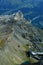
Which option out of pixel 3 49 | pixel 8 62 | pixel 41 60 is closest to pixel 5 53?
pixel 3 49

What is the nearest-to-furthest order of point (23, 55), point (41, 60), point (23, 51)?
1. point (41, 60)
2. point (23, 55)
3. point (23, 51)

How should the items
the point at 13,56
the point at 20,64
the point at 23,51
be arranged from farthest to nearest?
the point at 23,51 < the point at 13,56 < the point at 20,64

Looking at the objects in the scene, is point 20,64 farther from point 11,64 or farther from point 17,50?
point 17,50

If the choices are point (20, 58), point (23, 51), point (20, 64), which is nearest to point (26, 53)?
point (23, 51)

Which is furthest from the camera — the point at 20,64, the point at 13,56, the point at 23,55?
the point at 23,55

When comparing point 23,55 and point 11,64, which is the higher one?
point 11,64

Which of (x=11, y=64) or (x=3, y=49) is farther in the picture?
(x=3, y=49)

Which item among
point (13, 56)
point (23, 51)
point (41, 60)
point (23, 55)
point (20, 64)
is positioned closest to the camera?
point (41, 60)

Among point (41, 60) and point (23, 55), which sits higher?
point (41, 60)

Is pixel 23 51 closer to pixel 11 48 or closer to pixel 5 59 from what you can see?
pixel 11 48

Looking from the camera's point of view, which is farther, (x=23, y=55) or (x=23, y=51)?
(x=23, y=51)
